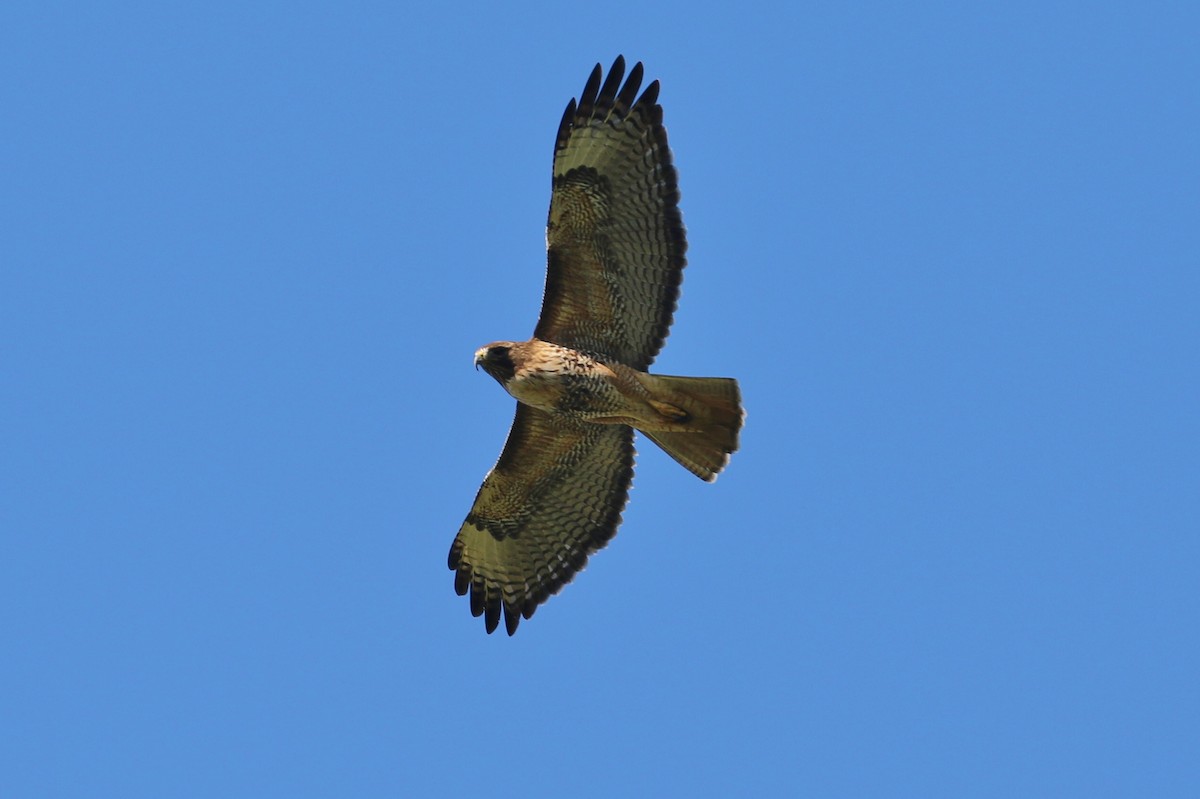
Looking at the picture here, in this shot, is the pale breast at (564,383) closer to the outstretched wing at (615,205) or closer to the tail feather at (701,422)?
the tail feather at (701,422)

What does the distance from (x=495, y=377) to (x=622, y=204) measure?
159 cm

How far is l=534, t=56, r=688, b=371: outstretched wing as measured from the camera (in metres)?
12.9

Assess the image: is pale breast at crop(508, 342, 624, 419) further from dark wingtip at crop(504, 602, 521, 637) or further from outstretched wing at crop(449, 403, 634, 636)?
dark wingtip at crop(504, 602, 521, 637)

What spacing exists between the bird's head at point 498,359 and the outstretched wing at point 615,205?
22.0 inches

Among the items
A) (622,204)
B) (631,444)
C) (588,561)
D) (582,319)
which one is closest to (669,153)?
(622,204)

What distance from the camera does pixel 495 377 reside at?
13094 millimetres

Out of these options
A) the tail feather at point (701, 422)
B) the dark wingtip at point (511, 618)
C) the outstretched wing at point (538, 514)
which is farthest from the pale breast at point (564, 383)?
the dark wingtip at point (511, 618)

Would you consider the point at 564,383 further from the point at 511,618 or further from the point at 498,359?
the point at 511,618

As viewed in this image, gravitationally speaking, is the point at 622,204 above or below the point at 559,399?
above

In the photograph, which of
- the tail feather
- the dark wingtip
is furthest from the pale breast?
the dark wingtip

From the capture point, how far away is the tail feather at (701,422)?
42.8 ft

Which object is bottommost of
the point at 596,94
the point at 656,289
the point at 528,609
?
the point at 528,609

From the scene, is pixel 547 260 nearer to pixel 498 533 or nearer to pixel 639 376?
pixel 639 376

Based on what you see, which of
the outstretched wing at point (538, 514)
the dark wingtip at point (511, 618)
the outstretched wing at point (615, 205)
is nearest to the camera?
the outstretched wing at point (615, 205)
